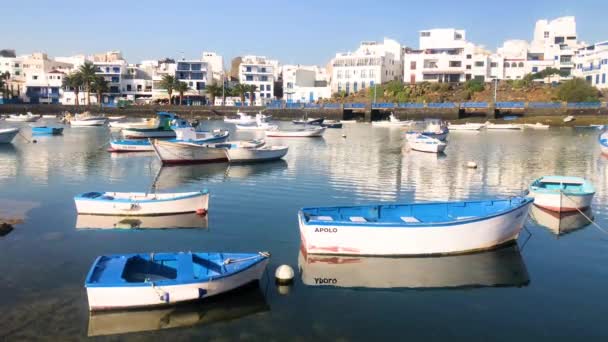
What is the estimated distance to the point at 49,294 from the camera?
1195 cm

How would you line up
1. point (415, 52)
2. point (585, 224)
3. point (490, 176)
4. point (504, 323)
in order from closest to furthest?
point (504, 323) → point (585, 224) → point (490, 176) → point (415, 52)

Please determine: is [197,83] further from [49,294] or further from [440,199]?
[49,294]

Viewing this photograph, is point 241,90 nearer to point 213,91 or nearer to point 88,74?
point 213,91

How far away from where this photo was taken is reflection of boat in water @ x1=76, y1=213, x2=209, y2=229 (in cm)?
1820

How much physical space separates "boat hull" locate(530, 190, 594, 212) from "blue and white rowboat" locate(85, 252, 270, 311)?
13.7m

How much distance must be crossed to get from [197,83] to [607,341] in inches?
4606

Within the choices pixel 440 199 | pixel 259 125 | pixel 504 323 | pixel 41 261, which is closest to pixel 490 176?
pixel 440 199

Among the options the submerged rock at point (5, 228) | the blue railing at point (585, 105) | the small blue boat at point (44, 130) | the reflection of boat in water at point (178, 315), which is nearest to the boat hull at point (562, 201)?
the reflection of boat in water at point (178, 315)

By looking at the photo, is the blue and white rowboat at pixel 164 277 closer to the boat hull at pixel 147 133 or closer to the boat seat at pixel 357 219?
the boat seat at pixel 357 219

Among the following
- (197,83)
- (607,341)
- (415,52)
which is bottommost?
(607,341)

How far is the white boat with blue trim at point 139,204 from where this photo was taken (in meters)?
18.9

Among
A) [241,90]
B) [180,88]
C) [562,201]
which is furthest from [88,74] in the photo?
[562,201]

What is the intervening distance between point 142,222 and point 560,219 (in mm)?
15690

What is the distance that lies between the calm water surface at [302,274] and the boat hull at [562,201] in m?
0.81
